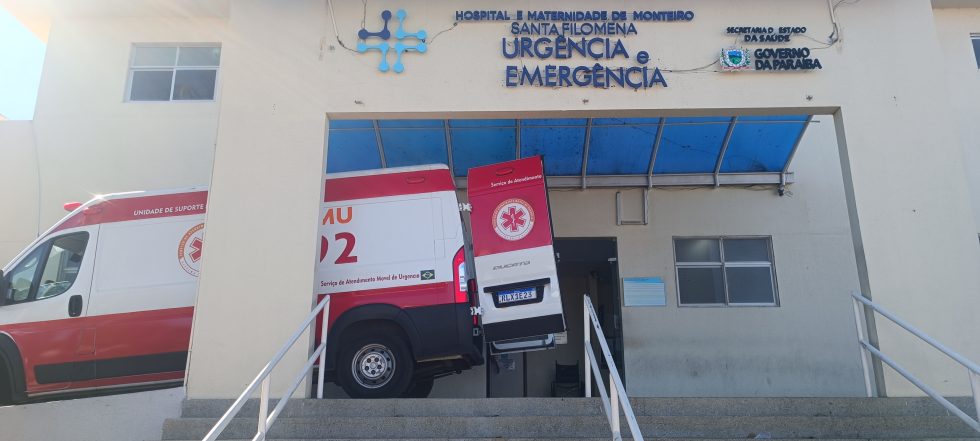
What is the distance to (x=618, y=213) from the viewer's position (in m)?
10.1

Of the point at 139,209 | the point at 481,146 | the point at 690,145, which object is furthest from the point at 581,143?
the point at 139,209

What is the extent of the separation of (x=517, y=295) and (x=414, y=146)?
335 cm

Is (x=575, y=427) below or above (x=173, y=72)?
below

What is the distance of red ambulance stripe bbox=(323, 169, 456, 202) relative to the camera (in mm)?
7430

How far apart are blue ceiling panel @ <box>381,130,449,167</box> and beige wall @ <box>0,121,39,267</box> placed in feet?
17.3

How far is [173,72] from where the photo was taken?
10445mm

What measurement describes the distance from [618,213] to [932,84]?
4386 millimetres

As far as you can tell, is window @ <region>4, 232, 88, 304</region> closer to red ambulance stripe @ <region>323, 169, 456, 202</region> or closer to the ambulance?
the ambulance

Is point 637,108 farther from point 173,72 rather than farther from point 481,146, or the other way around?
point 173,72

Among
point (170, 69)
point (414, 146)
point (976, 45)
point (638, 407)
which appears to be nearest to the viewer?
point (638, 407)

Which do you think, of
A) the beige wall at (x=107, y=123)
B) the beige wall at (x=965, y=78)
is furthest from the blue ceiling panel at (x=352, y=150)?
the beige wall at (x=965, y=78)

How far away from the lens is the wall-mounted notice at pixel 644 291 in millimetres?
9820

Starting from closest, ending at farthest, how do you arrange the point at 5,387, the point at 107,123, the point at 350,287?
1. the point at 5,387
2. the point at 350,287
3. the point at 107,123

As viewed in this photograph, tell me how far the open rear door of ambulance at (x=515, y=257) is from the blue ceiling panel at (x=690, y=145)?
2733 millimetres
